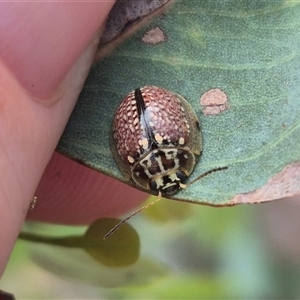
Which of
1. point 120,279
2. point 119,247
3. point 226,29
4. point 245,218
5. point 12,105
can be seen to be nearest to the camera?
point 12,105

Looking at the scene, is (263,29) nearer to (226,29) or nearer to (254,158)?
(226,29)

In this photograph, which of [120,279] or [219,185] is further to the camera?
[120,279]

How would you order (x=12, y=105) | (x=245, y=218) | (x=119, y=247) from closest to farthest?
(x=12, y=105)
(x=119, y=247)
(x=245, y=218)

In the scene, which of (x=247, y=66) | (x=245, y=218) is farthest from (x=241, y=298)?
(x=247, y=66)

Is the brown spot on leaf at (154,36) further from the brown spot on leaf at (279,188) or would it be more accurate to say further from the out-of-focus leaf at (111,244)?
the out-of-focus leaf at (111,244)

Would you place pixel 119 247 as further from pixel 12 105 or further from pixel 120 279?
→ pixel 12 105

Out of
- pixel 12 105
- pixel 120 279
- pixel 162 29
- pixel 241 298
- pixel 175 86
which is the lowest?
pixel 241 298

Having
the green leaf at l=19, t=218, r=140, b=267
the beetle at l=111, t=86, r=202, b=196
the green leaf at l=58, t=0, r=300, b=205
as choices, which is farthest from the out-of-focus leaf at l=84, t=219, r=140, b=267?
the green leaf at l=58, t=0, r=300, b=205

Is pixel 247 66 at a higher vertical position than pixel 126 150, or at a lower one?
higher
